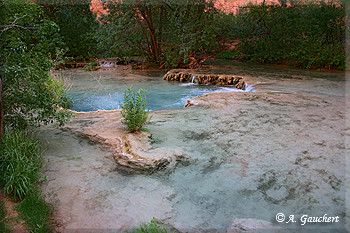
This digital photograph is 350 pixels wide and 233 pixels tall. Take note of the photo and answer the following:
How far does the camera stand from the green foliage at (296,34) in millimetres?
14969

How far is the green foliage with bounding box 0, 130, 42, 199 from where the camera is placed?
3174 millimetres

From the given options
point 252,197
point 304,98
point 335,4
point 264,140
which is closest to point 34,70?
point 252,197

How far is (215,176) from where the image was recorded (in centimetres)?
354

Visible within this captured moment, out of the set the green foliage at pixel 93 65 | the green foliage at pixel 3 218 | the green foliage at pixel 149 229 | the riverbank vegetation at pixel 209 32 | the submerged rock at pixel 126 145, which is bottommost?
the green foliage at pixel 149 229

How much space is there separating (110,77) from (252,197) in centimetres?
1236

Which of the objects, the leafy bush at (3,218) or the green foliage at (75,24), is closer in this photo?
the leafy bush at (3,218)

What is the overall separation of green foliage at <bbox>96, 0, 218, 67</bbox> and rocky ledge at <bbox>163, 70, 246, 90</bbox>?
2006 mm

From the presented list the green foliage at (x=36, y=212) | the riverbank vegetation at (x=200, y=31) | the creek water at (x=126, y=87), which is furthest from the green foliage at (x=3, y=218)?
the creek water at (x=126, y=87)

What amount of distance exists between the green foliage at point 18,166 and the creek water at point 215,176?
19 cm

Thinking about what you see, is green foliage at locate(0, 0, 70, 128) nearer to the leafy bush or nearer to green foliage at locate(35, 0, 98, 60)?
the leafy bush

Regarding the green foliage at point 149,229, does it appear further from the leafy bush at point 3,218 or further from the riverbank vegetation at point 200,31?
the riverbank vegetation at point 200,31

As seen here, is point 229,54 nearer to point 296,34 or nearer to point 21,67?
point 296,34

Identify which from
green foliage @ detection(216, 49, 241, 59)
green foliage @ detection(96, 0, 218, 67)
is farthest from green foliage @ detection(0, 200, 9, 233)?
green foliage @ detection(216, 49, 241, 59)

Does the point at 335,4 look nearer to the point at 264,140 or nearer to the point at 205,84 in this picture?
the point at 205,84
